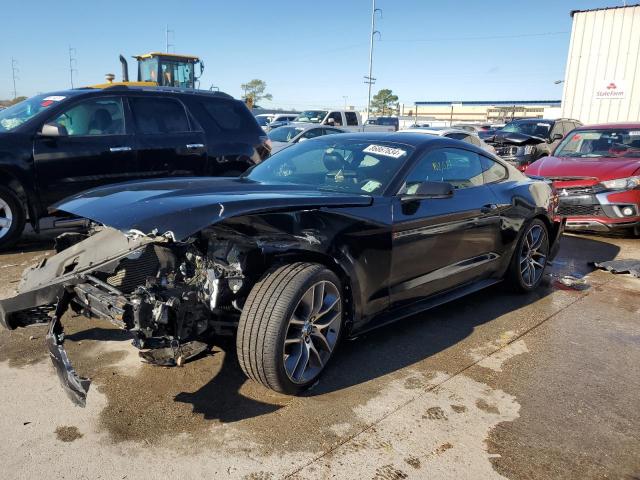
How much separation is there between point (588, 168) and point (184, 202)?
258 inches

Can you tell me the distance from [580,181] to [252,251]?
606cm

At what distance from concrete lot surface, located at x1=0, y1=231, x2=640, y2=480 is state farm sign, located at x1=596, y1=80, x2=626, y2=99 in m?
13.4

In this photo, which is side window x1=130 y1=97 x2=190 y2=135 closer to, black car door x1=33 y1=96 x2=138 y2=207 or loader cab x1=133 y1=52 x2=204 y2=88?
black car door x1=33 y1=96 x2=138 y2=207

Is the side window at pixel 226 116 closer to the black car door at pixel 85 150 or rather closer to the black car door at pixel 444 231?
the black car door at pixel 85 150

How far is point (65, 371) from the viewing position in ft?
8.14

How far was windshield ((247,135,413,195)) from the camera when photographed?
143 inches

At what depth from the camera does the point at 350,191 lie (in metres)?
3.52

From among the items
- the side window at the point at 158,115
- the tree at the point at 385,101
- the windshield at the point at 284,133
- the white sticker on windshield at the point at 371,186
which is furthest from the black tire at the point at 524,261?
the tree at the point at 385,101

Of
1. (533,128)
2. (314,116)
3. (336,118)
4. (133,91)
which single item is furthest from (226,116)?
(314,116)

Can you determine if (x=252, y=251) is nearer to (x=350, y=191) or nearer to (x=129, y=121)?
(x=350, y=191)

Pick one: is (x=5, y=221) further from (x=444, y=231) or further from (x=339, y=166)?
(x=444, y=231)

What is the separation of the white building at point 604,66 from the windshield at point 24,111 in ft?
48.6

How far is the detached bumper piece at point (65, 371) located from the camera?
2.43 meters

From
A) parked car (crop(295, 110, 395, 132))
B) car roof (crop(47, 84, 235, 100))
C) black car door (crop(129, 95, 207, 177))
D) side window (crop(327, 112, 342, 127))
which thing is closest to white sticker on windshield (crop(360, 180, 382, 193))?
black car door (crop(129, 95, 207, 177))
